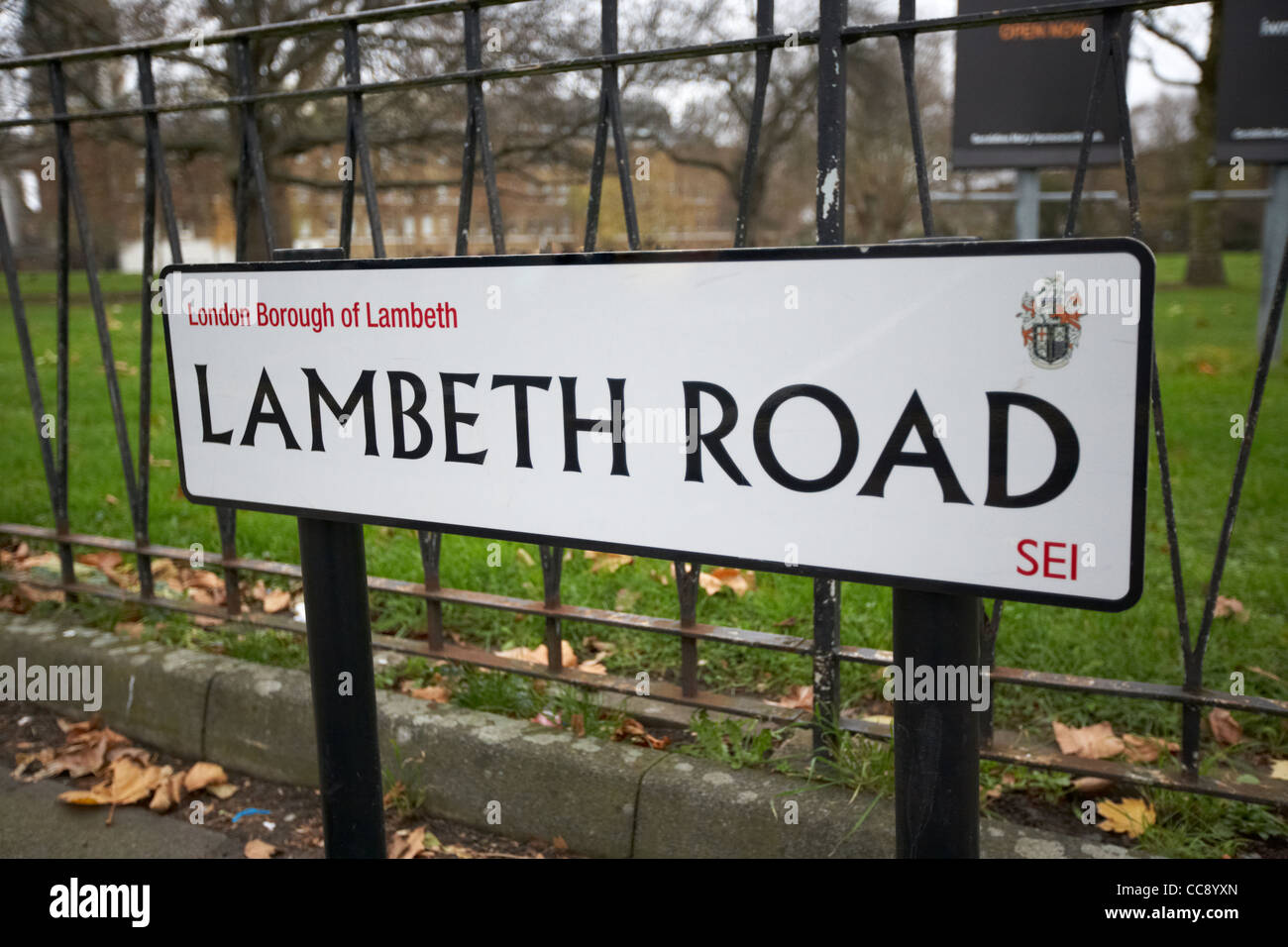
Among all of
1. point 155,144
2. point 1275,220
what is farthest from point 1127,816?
point 1275,220

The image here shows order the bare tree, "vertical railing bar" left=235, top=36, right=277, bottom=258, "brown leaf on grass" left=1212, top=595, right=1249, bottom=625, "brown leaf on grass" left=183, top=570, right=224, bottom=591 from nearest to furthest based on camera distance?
"vertical railing bar" left=235, top=36, right=277, bottom=258 < "brown leaf on grass" left=1212, top=595, right=1249, bottom=625 < "brown leaf on grass" left=183, top=570, right=224, bottom=591 < the bare tree

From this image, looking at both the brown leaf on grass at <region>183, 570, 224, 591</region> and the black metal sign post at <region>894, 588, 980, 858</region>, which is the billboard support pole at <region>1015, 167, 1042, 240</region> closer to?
the brown leaf on grass at <region>183, 570, 224, 591</region>

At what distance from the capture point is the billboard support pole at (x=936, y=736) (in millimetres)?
1062

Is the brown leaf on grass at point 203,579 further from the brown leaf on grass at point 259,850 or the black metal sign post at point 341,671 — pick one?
the black metal sign post at point 341,671

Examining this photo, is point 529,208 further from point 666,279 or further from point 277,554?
point 666,279

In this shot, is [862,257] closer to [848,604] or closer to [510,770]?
[510,770]

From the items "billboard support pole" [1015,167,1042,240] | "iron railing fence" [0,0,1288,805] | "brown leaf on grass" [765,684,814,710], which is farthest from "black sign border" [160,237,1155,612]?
"billboard support pole" [1015,167,1042,240]

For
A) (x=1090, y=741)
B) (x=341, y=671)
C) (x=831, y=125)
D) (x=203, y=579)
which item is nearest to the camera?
(x=341, y=671)

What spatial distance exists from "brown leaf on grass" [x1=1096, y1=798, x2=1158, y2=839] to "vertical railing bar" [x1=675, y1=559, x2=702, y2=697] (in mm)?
929

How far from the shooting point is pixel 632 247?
8.20 feet

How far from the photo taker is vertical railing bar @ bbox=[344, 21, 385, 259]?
8.70 feet

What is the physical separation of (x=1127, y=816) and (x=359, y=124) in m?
2.41

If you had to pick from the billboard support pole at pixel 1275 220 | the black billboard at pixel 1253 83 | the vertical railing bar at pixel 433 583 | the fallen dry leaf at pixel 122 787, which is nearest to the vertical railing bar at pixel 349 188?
the vertical railing bar at pixel 433 583

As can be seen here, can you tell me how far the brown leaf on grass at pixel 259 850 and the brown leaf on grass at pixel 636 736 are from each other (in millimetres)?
860
